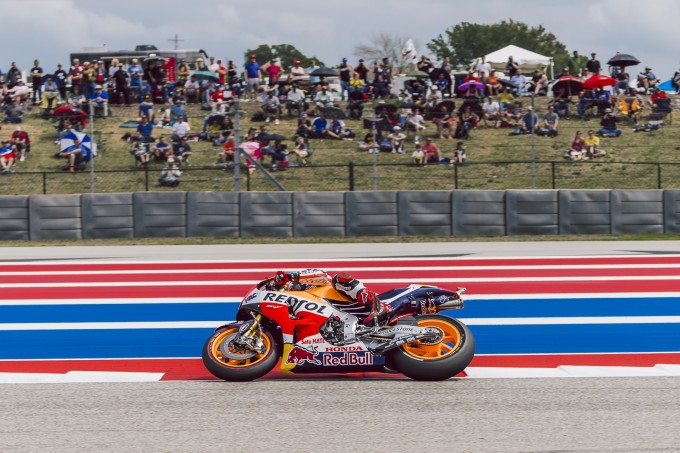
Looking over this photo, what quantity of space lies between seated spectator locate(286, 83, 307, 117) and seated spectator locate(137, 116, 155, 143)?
391 centimetres

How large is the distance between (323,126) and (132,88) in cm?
599

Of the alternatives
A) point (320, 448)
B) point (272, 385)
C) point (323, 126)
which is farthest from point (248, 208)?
point (320, 448)

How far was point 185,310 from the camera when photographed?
1095 centimetres

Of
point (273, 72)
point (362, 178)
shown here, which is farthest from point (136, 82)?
point (362, 178)

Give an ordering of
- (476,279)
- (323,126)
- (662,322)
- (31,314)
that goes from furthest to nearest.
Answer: (323,126)
(476,279)
(31,314)
(662,322)

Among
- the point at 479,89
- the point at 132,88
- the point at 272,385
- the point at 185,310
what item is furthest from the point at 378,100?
the point at 272,385

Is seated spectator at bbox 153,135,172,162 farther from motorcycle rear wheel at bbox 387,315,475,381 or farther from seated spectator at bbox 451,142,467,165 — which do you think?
motorcycle rear wheel at bbox 387,315,475,381

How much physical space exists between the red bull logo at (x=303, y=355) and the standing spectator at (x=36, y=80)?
76.8ft

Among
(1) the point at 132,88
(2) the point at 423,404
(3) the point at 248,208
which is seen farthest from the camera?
(1) the point at 132,88

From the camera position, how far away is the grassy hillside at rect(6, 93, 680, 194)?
846 inches

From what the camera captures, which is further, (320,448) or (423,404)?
(423,404)

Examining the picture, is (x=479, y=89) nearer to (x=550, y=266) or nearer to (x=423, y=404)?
(x=550, y=266)

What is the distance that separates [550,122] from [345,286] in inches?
730

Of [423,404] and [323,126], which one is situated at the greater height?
[323,126]
